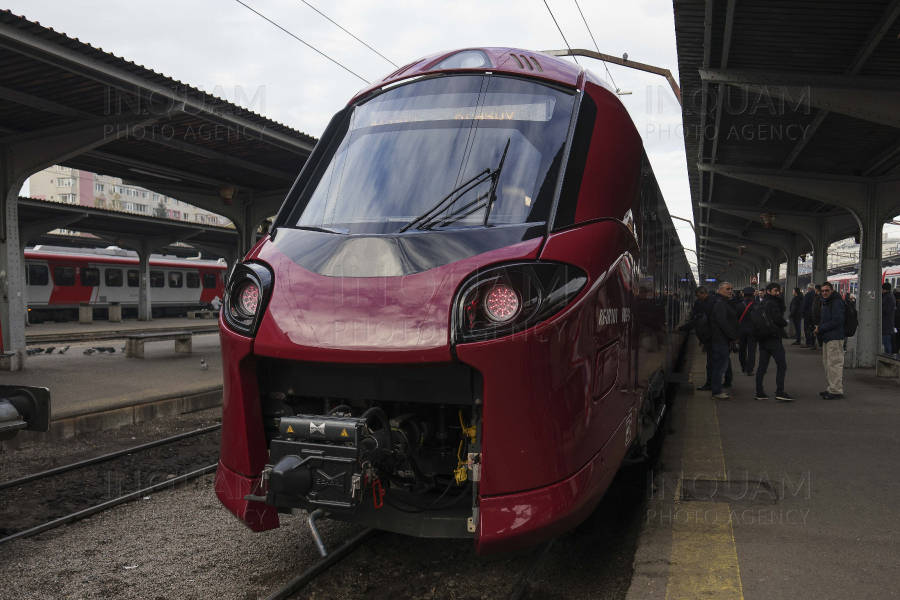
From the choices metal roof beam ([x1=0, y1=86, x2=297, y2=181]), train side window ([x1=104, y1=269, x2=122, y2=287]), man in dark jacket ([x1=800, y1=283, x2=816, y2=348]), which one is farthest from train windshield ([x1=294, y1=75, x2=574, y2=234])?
train side window ([x1=104, y1=269, x2=122, y2=287])

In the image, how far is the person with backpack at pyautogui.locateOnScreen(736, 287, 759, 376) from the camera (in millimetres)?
11148

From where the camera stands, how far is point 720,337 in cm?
969

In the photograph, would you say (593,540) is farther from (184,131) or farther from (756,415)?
(184,131)

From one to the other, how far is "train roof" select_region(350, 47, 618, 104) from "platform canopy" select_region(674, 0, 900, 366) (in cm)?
449

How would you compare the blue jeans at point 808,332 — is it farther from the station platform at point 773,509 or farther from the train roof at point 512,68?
the train roof at point 512,68

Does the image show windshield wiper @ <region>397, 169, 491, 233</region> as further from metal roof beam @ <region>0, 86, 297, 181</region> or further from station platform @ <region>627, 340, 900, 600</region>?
metal roof beam @ <region>0, 86, 297, 181</region>

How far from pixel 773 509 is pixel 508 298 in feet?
8.74

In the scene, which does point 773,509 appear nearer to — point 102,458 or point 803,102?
point 102,458

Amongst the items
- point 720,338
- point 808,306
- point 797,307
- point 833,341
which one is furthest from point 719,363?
point 797,307

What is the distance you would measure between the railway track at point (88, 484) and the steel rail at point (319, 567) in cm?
222

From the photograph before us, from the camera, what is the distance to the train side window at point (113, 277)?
32406mm

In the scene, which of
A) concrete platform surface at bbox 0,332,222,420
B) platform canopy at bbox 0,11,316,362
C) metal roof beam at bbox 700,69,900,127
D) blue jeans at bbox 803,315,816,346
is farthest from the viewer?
blue jeans at bbox 803,315,816,346

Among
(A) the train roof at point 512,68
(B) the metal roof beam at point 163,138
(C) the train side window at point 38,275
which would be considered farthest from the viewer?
(C) the train side window at point 38,275

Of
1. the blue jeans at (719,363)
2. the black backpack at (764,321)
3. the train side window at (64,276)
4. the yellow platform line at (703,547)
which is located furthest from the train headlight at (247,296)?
the train side window at (64,276)
